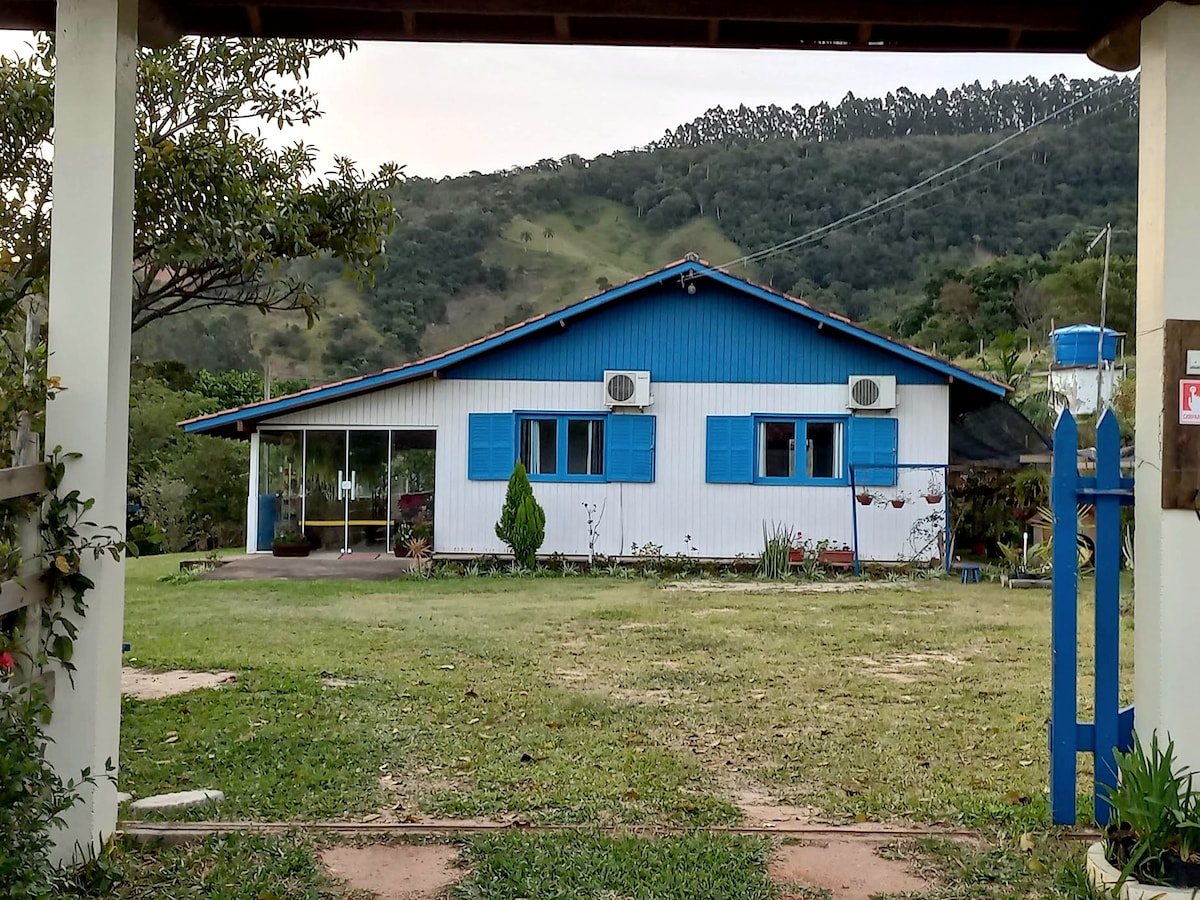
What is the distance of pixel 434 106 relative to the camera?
189ft

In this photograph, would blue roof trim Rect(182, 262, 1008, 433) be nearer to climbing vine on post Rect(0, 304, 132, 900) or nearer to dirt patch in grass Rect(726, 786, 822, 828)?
dirt patch in grass Rect(726, 786, 822, 828)

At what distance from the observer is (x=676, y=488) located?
15.8m

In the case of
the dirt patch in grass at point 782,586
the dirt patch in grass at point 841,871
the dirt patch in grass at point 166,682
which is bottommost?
the dirt patch in grass at point 166,682

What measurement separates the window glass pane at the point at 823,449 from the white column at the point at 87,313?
1311cm

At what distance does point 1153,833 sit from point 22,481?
11.5 ft

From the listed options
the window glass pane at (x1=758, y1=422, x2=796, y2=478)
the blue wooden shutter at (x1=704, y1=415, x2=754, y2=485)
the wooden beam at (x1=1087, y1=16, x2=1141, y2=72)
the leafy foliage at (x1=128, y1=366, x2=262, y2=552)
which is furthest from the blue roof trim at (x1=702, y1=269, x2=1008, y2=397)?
the wooden beam at (x1=1087, y1=16, x2=1141, y2=72)

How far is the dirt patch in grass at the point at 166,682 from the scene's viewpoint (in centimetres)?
680

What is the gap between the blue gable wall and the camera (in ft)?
51.8

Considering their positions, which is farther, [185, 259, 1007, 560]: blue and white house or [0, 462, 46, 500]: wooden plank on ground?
[185, 259, 1007, 560]: blue and white house

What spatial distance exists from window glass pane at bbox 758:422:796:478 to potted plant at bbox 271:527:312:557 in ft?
22.5

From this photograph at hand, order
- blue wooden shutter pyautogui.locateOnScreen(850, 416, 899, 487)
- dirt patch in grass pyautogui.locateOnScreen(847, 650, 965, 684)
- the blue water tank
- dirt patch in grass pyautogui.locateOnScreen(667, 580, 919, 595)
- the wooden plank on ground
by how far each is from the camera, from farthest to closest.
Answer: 1. blue wooden shutter pyautogui.locateOnScreen(850, 416, 899, 487)
2. dirt patch in grass pyautogui.locateOnScreen(667, 580, 919, 595)
3. the blue water tank
4. dirt patch in grass pyautogui.locateOnScreen(847, 650, 965, 684)
5. the wooden plank on ground

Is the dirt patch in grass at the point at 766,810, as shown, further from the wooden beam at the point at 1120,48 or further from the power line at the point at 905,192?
the power line at the point at 905,192

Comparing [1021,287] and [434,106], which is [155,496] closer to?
[1021,287]

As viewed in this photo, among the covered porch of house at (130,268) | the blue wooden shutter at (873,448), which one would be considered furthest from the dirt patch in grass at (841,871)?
the blue wooden shutter at (873,448)
